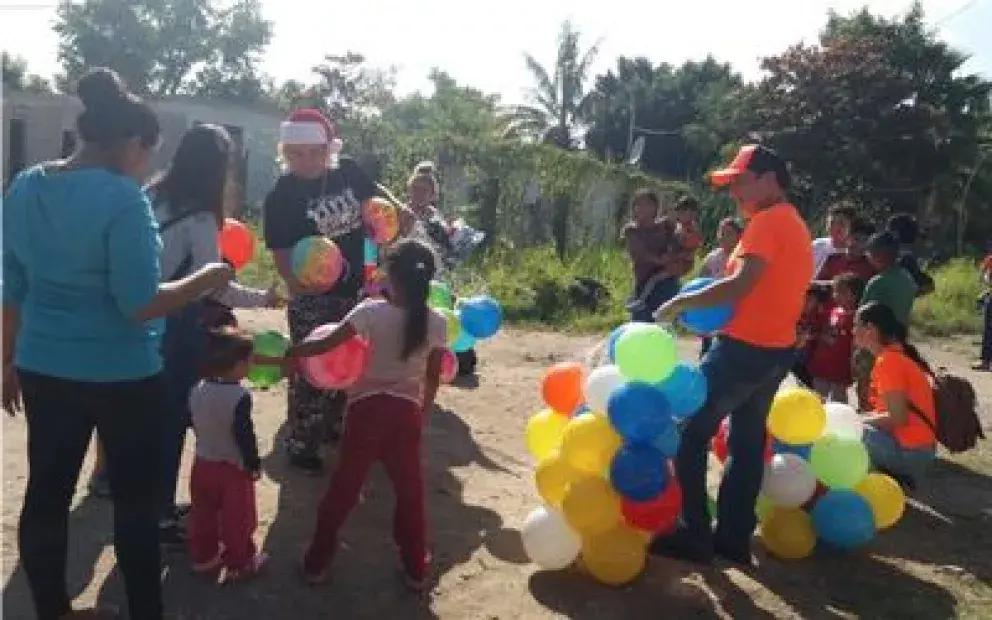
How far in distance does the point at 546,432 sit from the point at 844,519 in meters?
1.53

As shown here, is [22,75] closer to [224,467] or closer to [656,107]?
[656,107]

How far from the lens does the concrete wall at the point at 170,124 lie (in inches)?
1018

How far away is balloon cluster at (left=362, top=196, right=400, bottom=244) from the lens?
5.32 metres

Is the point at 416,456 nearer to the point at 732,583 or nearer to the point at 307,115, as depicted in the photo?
the point at 732,583

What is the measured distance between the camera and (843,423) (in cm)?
500

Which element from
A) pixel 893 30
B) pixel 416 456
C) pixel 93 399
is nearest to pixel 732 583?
pixel 416 456

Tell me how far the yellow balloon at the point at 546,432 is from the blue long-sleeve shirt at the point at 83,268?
90.9 inches

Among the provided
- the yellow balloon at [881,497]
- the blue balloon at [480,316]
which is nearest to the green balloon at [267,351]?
the blue balloon at [480,316]

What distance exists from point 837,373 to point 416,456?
382 centimetres

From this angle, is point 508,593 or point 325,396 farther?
point 325,396

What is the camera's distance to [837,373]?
6.70m

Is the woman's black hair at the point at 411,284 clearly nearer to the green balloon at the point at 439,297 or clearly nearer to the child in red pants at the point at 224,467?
the child in red pants at the point at 224,467

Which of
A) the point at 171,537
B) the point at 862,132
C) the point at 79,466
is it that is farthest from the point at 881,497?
the point at 862,132

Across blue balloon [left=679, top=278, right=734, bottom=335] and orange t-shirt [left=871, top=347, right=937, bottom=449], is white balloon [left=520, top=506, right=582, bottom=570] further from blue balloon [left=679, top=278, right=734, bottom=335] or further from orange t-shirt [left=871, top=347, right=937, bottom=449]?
orange t-shirt [left=871, top=347, right=937, bottom=449]
